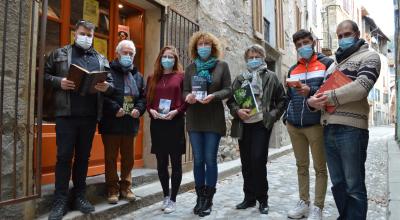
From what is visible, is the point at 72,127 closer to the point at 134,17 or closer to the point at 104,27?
the point at 104,27

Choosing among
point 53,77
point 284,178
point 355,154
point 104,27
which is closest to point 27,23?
point 53,77

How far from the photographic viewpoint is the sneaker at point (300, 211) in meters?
3.85

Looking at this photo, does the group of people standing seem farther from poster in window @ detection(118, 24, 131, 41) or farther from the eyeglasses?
poster in window @ detection(118, 24, 131, 41)

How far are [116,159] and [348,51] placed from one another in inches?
97.7

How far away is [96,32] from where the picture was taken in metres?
5.07

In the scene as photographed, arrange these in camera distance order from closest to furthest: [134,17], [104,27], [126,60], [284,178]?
[126,60] < [104,27] < [134,17] < [284,178]

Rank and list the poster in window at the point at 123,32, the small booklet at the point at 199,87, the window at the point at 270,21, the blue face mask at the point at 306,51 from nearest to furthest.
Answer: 1. the blue face mask at the point at 306,51
2. the small booklet at the point at 199,87
3. the poster in window at the point at 123,32
4. the window at the point at 270,21

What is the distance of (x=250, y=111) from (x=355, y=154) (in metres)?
1.32

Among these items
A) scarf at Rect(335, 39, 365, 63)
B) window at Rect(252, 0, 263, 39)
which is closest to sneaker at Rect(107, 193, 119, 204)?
scarf at Rect(335, 39, 365, 63)

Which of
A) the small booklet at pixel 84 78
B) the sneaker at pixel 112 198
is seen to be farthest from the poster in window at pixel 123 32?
the sneaker at pixel 112 198

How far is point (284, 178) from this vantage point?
6.61 meters

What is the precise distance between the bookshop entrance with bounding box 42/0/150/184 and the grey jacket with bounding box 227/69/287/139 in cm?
185

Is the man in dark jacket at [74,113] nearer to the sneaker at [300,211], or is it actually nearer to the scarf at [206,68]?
the scarf at [206,68]

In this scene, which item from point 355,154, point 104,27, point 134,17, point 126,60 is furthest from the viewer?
point 134,17
